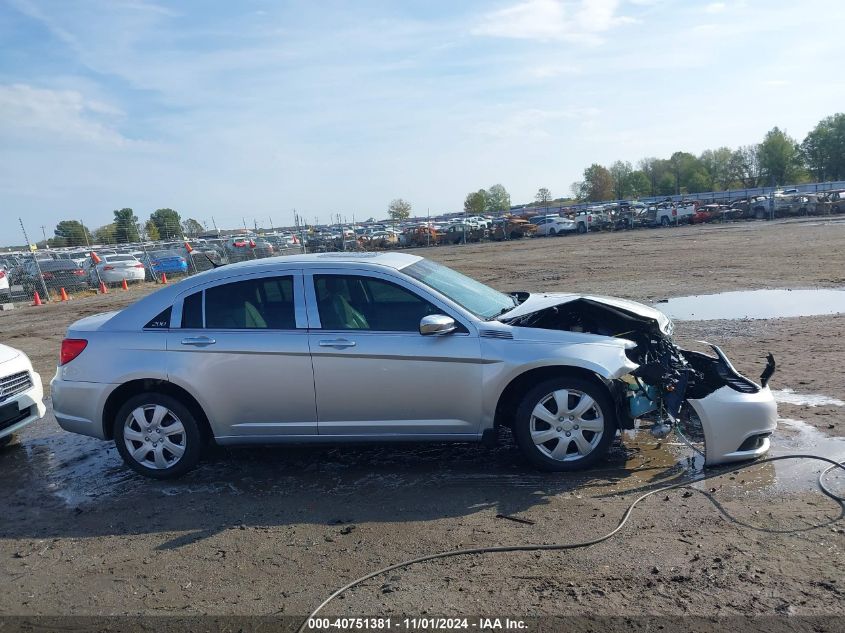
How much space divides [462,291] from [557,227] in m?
44.9

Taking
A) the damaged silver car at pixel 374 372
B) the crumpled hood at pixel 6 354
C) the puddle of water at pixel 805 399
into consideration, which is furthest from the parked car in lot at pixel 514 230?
the damaged silver car at pixel 374 372

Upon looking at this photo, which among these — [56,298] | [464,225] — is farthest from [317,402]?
[464,225]

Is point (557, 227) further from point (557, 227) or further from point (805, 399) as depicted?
point (805, 399)

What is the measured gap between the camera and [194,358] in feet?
18.3

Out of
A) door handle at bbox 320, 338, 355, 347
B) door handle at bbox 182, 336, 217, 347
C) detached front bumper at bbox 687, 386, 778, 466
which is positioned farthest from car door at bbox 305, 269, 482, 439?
detached front bumper at bbox 687, 386, 778, 466

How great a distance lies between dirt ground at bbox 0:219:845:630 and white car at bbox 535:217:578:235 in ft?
141

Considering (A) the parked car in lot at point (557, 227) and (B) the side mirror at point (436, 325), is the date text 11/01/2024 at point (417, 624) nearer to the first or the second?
(B) the side mirror at point (436, 325)

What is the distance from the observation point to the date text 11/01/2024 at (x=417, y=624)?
3436mm

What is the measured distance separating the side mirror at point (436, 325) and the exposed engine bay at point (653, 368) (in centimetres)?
54

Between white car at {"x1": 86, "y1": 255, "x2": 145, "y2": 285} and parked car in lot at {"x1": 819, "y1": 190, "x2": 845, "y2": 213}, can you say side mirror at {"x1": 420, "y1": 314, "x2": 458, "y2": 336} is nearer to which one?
white car at {"x1": 86, "y1": 255, "x2": 145, "y2": 285}

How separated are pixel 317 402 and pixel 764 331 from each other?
747 cm

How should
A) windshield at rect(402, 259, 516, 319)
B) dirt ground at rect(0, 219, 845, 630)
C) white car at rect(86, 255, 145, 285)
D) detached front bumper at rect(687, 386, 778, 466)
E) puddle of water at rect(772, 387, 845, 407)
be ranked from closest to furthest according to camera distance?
1. dirt ground at rect(0, 219, 845, 630)
2. detached front bumper at rect(687, 386, 778, 466)
3. windshield at rect(402, 259, 516, 319)
4. puddle of water at rect(772, 387, 845, 407)
5. white car at rect(86, 255, 145, 285)

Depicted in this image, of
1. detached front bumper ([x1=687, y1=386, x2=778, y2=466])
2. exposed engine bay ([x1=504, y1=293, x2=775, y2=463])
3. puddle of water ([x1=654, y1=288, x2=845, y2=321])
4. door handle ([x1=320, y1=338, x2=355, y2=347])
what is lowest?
puddle of water ([x1=654, y1=288, x2=845, y2=321])

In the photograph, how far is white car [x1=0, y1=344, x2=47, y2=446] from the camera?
6.62 meters
